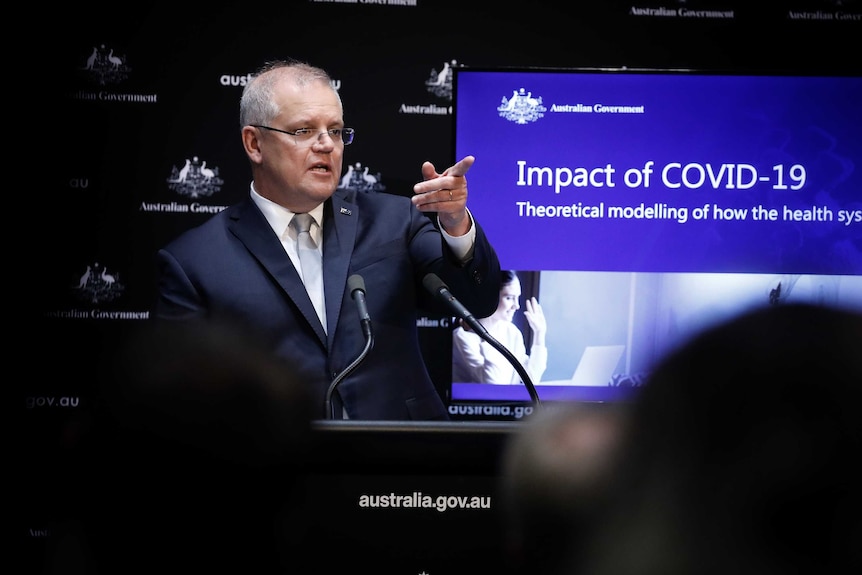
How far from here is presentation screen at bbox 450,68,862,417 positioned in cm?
369

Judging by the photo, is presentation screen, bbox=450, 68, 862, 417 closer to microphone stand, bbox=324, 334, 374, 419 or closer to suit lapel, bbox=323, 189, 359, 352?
suit lapel, bbox=323, 189, 359, 352

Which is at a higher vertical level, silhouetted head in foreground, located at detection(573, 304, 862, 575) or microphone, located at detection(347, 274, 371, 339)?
microphone, located at detection(347, 274, 371, 339)

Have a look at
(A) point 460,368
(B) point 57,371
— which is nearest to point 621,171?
(A) point 460,368

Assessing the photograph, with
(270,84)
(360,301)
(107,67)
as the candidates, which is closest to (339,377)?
(360,301)

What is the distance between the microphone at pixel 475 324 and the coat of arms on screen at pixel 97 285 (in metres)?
2.67

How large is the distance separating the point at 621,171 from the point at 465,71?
2.50 feet

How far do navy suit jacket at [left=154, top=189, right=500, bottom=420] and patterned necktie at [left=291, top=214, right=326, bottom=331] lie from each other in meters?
0.07

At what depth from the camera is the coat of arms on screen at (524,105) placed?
149 inches

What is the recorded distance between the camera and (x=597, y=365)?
12.2ft

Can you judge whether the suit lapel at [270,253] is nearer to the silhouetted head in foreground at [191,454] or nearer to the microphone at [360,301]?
the microphone at [360,301]

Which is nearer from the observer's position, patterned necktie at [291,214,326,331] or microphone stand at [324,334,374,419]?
microphone stand at [324,334,374,419]

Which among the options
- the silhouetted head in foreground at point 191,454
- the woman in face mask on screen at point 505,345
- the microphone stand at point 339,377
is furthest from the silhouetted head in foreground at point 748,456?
the woman in face mask on screen at point 505,345

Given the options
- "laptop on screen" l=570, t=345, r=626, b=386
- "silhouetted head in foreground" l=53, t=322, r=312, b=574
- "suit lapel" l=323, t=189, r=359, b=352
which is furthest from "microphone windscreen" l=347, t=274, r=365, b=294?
"laptop on screen" l=570, t=345, r=626, b=386

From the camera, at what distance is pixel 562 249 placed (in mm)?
3760
